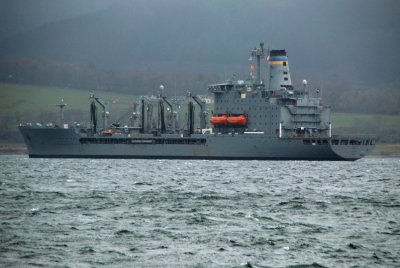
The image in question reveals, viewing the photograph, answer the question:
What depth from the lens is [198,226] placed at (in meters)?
35.4

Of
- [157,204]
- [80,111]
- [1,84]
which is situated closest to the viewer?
[157,204]

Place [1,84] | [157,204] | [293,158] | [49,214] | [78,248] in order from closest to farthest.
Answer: [78,248] → [49,214] → [157,204] → [293,158] → [1,84]

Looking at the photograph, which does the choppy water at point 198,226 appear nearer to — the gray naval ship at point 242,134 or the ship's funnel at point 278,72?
the gray naval ship at point 242,134

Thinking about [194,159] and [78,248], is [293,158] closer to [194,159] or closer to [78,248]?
[194,159]

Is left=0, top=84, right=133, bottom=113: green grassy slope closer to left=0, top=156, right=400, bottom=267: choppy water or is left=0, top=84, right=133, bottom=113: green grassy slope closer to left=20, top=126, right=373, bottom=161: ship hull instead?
left=20, top=126, right=373, bottom=161: ship hull

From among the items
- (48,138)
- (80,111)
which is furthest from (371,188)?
(80,111)

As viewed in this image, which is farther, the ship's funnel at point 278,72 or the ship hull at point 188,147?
the ship's funnel at point 278,72

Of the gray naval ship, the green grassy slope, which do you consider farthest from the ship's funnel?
the green grassy slope

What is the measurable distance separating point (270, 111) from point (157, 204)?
6783cm

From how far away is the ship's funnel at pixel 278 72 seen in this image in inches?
4688

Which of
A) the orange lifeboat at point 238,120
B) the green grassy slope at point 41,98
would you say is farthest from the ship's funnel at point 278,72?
the green grassy slope at point 41,98

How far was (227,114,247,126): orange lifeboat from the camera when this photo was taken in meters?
112

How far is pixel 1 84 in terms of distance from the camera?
197 meters

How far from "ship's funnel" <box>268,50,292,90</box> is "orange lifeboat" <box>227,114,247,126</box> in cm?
851
